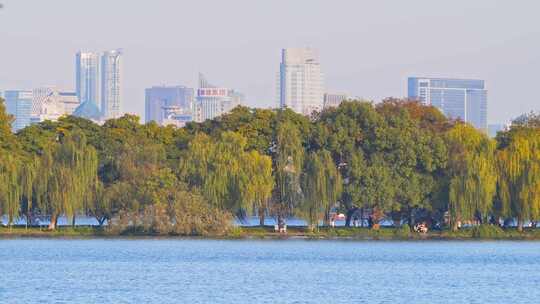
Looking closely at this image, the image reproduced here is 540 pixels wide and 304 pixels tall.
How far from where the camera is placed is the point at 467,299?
152 ft

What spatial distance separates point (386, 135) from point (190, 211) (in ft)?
37.1

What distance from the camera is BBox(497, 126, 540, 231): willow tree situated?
75938mm

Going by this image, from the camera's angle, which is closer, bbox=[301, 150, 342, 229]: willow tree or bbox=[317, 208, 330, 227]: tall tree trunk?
bbox=[301, 150, 342, 229]: willow tree

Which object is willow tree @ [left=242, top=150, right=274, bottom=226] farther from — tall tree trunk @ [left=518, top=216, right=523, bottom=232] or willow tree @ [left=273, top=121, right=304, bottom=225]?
tall tree trunk @ [left=518, top=216, right=523, bottom=232]

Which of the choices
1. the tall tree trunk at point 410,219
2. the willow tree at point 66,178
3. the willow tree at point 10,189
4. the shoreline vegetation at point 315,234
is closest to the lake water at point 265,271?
the shoreline vegetation at point 315,234

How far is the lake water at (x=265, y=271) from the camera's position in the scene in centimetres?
4609

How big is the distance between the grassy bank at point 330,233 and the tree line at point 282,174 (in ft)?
2.32

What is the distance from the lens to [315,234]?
77438 millimetres

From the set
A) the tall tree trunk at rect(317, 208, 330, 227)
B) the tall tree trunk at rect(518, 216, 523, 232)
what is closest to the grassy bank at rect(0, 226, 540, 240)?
the tall tree trunk at rect(518, 216, 523, 232)

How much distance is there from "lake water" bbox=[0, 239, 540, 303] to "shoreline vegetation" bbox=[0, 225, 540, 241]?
1348 mm

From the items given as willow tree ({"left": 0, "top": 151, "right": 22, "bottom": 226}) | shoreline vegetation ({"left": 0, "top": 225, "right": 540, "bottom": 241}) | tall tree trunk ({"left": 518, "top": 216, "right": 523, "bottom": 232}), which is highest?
willow tree ({"left": 0, "top": 151, "right": 22, "bottom": 226})

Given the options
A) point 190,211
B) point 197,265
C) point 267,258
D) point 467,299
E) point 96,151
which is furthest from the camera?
point 96,151

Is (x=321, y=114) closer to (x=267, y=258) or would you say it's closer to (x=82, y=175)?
(x=82, y=175)

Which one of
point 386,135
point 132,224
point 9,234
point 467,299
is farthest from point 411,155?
point 467,299
